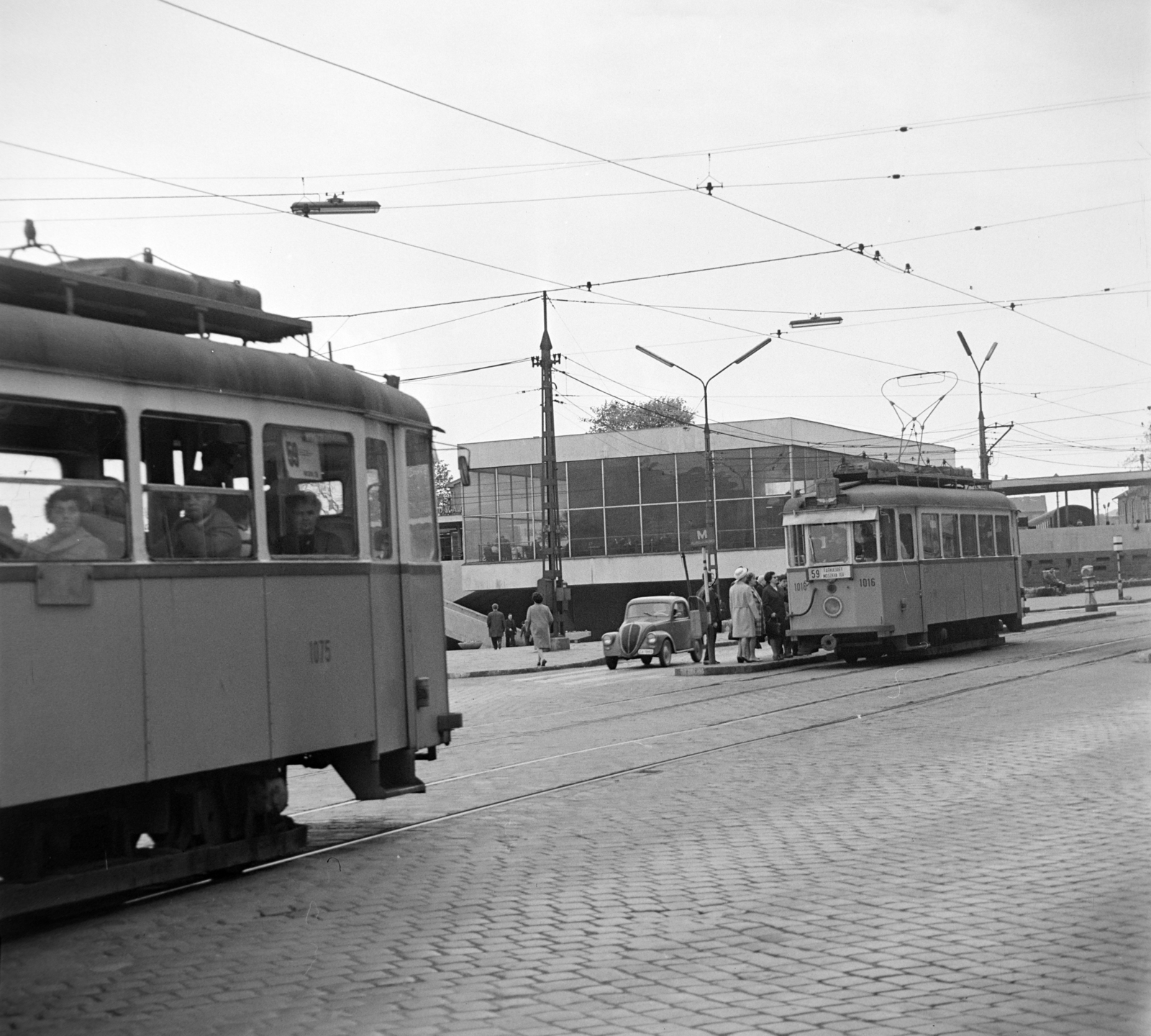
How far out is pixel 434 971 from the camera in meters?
6.33

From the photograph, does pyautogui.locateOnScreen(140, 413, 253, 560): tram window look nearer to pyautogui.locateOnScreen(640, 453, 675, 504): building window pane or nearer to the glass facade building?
the glass facade building

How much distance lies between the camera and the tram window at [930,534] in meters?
27.1

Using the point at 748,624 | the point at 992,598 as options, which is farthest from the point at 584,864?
the point at 992,598

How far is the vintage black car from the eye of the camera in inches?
1239

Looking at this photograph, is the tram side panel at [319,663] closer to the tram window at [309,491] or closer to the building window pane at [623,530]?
the tram window at [309,491]

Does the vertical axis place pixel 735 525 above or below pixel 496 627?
above

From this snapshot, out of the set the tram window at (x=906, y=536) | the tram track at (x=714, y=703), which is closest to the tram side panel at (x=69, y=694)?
the tram track at (x=714, y=703)

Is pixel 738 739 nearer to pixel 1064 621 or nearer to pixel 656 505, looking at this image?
pixel 1064 621

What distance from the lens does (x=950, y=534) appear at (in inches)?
1112

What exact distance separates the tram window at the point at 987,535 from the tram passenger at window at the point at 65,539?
2457 centimetres

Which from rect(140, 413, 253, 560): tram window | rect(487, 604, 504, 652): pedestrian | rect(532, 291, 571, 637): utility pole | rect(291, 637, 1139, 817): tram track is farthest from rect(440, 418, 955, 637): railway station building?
rect(140, 413, 253, 560): tram window

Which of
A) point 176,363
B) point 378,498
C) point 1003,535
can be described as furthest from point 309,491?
point 1003,535

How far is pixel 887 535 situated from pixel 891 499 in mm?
707

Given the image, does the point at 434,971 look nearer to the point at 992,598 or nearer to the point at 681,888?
the point at 681,888
